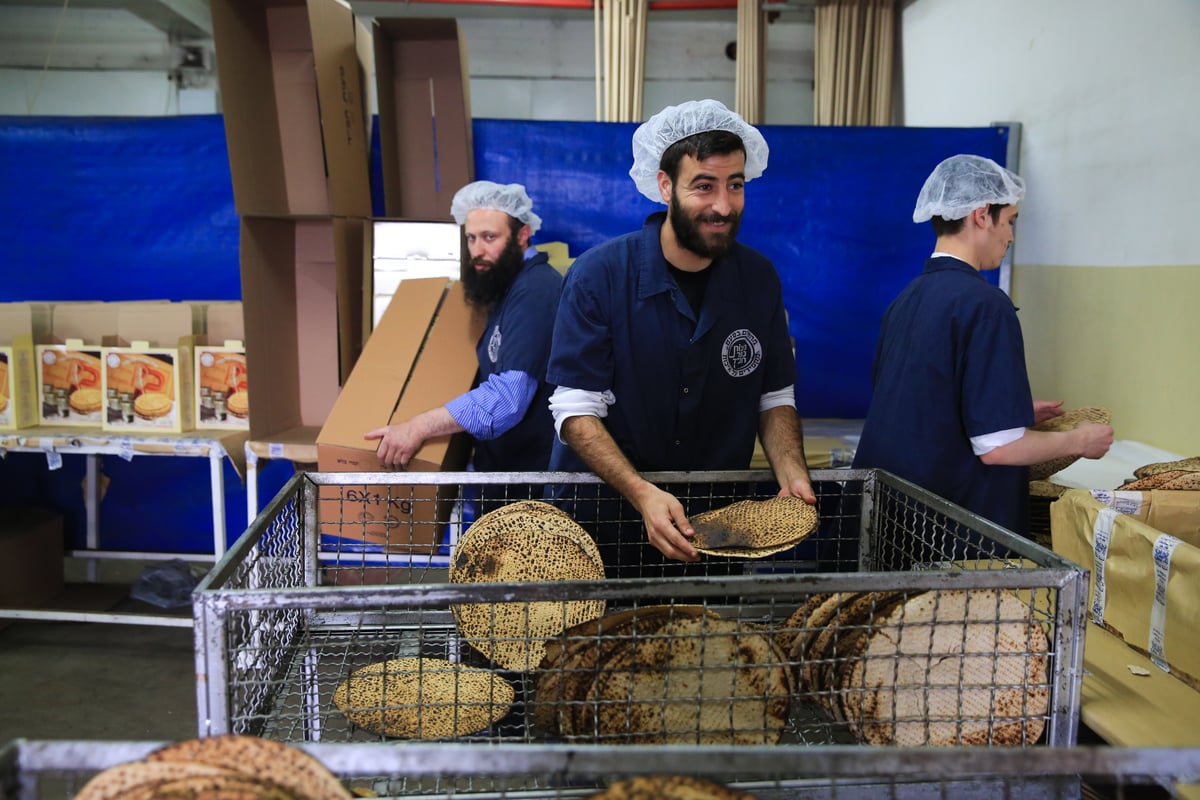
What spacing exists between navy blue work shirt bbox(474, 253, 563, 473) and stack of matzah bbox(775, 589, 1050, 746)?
5.46ft

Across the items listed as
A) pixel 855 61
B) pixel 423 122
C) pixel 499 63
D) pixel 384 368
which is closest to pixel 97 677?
pixel 384 368

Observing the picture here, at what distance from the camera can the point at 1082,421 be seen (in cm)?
204

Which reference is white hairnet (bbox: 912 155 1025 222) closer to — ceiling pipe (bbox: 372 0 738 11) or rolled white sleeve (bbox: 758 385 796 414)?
rolled white sleeve (bbox: 758 385 796 414)

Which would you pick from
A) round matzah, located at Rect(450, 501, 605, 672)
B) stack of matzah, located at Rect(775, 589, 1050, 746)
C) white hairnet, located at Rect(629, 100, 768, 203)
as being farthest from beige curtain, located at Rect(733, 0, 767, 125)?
stack of matzah, located at Rect(775, 589, 1050, 746)

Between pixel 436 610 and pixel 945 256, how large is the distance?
146cm

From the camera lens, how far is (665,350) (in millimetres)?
1782

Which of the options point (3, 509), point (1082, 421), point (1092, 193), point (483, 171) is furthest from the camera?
point (3, 509)

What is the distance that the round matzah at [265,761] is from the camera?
0.65 m

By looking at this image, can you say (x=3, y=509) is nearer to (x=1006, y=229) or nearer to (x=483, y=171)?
(x=483, y=171)

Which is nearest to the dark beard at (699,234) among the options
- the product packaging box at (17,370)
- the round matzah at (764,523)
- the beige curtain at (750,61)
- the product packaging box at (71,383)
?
the round matzah at (764,523)

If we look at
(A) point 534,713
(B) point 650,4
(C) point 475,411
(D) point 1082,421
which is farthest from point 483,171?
(A) point 534,713

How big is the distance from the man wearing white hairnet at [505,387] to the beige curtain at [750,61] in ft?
8.10

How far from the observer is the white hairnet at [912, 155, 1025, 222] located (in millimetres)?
2057

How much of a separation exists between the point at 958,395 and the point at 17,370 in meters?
3.26
